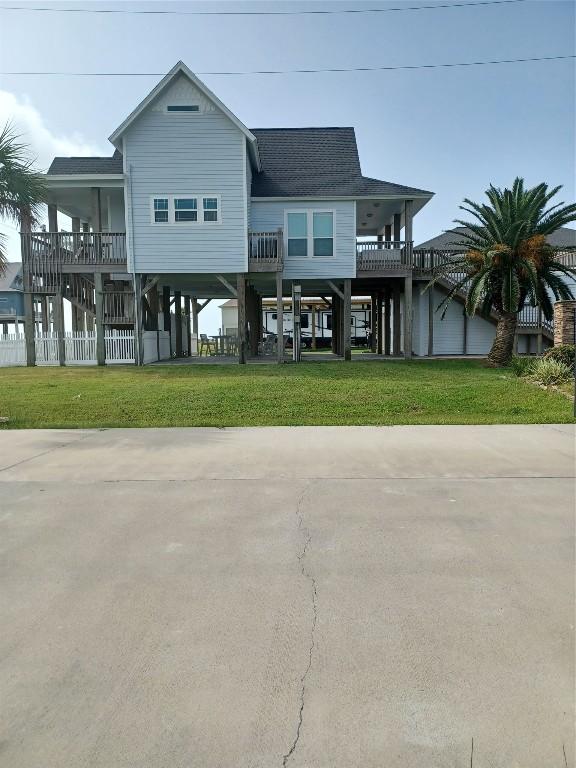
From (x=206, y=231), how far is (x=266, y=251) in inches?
85.2

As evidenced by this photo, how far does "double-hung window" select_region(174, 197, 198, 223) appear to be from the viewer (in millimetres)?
18562

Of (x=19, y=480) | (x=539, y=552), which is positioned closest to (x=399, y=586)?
(x=539, y=552)

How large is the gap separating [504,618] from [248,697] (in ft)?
4.80

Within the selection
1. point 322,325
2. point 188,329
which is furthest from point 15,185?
point 322,325

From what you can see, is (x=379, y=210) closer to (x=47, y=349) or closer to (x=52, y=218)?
(x=52, y=218)

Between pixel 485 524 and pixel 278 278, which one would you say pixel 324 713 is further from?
pixel 278 278

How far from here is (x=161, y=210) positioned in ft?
60.9

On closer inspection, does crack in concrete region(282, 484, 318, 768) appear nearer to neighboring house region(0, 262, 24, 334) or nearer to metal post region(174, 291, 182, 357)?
metal post region(174, 291, 182, 357)

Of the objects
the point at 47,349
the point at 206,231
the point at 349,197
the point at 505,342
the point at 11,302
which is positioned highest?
the point at 349,197

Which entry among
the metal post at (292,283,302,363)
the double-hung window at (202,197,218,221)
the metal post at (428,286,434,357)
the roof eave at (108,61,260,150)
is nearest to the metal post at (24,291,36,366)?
the roof eave at (108,61,260,150)

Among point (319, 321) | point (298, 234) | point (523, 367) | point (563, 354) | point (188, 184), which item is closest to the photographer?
point (563, 354)

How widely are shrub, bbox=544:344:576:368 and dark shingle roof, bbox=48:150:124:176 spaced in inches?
613

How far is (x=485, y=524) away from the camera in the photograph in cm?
435

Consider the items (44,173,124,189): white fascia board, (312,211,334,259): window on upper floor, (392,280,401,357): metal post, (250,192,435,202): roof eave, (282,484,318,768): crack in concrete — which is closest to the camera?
(282,484,318,768): crack in concrete
